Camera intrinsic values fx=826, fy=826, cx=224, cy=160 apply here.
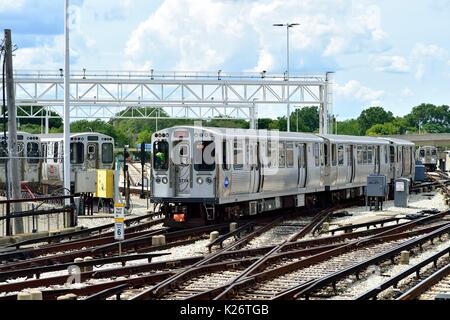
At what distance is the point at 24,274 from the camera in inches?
538

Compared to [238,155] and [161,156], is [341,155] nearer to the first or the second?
[238,155]

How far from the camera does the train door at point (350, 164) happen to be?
30016mm

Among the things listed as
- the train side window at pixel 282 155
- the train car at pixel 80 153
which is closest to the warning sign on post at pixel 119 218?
the train side window at pixel 282 155

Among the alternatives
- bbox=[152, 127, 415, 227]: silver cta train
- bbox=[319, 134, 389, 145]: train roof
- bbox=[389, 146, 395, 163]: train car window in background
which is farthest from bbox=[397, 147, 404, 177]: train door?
bbox=[152, 127, 415, 227]: silver cta train

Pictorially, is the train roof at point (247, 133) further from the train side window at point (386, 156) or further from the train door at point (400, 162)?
the train door at point (400, 162)

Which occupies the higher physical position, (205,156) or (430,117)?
(430,117)

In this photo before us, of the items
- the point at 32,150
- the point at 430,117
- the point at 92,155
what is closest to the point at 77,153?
the point at 92,155

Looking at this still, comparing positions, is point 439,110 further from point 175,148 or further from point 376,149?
point 175,148

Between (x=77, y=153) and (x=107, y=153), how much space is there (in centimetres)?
142

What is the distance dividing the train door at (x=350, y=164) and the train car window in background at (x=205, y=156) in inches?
409

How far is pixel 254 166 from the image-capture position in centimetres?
2222

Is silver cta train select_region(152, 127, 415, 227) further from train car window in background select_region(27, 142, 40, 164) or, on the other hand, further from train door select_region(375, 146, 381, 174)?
train car window in background select_region(27, 142, 40, 164)

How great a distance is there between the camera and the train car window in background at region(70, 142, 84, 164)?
34688mm

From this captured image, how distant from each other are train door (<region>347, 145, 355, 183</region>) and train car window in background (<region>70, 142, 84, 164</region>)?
1147cm
